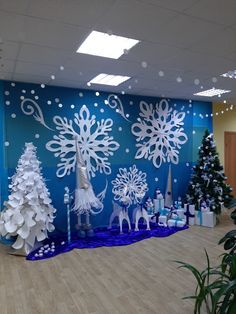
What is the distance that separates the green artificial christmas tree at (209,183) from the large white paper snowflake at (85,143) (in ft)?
6.04

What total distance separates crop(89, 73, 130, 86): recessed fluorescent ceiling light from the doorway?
3.73 metres

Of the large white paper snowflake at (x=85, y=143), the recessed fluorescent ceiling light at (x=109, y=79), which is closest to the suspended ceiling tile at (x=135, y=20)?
the recessed fluorescent ceiling light at (x=109, y=79)

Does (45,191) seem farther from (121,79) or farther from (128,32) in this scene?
(128,32)

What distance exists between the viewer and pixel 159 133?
5.62m

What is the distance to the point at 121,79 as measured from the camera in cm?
428

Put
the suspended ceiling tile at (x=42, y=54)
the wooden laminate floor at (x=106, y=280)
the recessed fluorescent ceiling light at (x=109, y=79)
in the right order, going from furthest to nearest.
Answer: the recessed fluorescent ceiling light at (x=109, y=79), the suspended ceiling tile at (x=42, y=54), the wooden laminate floor at (x=106, y=280)

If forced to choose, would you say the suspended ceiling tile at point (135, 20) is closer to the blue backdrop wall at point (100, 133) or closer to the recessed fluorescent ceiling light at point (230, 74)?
the recessed fluorescent ceiling light at point (230, 74)

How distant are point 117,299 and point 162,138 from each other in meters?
3.73

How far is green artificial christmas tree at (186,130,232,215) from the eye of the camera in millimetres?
5160

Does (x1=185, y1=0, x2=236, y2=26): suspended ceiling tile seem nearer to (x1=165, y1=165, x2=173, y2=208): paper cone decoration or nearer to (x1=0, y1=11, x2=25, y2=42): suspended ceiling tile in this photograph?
(x1=0, y1=11, x2=25, y2=42): suspended ceiling tile

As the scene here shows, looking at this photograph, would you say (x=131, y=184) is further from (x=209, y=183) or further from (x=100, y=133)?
(x=209, y=183)

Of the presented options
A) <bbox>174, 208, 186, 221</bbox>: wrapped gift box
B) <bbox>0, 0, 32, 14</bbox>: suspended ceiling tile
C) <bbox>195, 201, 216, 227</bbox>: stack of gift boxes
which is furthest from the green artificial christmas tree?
<bbox>0, 0, 32, 14</bbox>: suspended ceiling tile

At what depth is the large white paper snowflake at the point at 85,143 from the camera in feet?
15.3

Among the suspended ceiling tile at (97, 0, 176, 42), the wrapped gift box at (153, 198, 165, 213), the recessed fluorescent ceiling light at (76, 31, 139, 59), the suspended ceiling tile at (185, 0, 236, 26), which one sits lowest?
the wrapped gift box at (153, 198, 165, 213)
